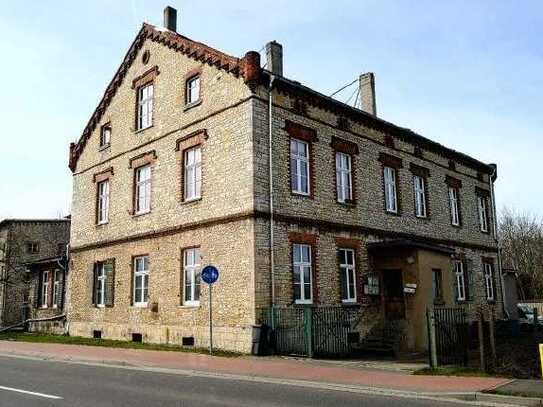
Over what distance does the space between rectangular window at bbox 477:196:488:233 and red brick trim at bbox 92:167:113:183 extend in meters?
19.9

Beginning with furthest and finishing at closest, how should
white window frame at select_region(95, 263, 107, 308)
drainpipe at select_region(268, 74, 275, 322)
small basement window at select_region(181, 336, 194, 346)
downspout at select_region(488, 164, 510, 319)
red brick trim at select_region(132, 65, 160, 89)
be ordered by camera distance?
downspout at select_region(488, 164, 510, 319) < white window frame at select_region(95, 263, 107, 308) < red brick trim at select_region(132, 65, 160, 89) < small basement window at select_region(181, 336, 194, 346) < drainpipe at select_region(268, 74, 275, 322)

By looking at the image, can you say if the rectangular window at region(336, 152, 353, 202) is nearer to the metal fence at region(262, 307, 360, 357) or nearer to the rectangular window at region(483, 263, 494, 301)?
the metal fence at region(262, 307, 360, 357)

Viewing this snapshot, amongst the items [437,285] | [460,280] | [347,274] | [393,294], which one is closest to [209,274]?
[347,274]

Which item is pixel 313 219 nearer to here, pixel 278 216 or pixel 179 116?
pixel 278 216

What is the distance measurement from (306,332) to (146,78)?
1332 cm

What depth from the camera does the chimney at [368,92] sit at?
2630cm

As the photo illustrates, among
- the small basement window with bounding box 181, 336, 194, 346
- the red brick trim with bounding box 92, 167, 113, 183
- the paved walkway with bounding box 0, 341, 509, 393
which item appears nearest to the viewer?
the paved walkway with bounding box 0, 341, 509, 393

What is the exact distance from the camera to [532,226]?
63.5 meters

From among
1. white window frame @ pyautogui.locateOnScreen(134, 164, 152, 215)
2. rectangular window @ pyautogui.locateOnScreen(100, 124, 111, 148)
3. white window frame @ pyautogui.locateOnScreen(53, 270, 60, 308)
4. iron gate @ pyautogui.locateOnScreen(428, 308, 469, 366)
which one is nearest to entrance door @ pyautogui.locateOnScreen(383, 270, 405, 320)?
iron gate @ pyautogui.locateOnScreen(428, 308, 469, 366)

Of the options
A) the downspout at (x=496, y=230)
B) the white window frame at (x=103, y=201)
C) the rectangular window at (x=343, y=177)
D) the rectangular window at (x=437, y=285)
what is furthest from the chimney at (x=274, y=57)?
the downspout at (x=496, y=230)

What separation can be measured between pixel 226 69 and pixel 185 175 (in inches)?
166

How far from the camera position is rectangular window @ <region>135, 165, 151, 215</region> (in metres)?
22.5

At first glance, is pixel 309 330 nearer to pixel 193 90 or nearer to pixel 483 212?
pixel 193 90

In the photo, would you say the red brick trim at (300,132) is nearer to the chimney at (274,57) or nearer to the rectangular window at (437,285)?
the chimney at (274,57)
